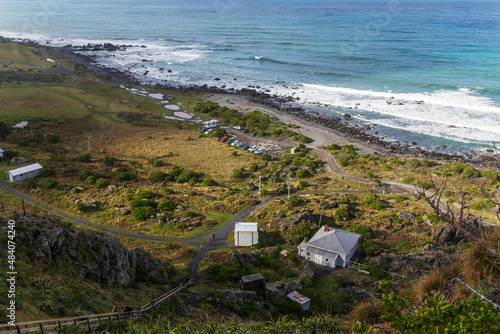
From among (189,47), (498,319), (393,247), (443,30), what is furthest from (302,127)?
(443,30)

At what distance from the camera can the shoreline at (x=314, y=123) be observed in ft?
220

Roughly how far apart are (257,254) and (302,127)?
5429 cm

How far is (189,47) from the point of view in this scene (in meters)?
175

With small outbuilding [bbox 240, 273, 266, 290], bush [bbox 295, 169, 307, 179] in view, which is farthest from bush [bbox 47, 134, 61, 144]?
small outbuilding [bbox 240, 273, 266, 290]

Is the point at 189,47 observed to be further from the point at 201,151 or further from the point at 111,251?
the point at 111,251

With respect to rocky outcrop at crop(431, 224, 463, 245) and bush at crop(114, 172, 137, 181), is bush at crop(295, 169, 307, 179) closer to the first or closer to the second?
rocky outcrop at crop(431, 224, 463, 245)

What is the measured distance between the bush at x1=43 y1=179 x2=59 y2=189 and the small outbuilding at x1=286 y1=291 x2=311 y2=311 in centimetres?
3919

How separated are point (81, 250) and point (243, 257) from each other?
15.0 m

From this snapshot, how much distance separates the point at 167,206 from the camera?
4491cm

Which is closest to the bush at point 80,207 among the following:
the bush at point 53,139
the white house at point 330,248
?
the white house at point 330,248

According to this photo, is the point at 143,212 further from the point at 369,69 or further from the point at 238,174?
the point at 369,69

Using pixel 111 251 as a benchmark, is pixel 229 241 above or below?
below

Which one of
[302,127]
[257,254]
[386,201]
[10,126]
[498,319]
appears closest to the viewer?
[498,319]

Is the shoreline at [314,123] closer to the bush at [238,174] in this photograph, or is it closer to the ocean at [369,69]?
the ocean at [369,69]
